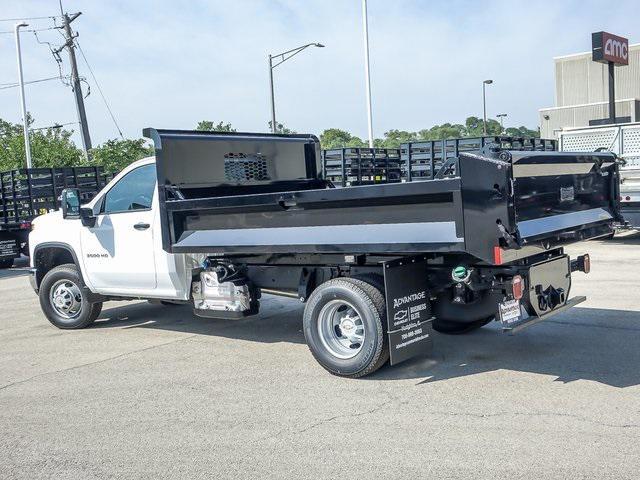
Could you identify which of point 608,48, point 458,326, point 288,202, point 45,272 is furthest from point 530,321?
point 608,48

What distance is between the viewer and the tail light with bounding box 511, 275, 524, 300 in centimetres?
565

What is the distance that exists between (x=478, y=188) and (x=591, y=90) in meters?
52.4

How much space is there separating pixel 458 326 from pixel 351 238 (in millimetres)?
2126

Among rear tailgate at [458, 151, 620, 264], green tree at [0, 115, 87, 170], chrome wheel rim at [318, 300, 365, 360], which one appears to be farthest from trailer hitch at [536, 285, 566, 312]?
green tree at [0, 115, 87, 170]

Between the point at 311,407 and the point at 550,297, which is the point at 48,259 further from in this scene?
the point at 550,297

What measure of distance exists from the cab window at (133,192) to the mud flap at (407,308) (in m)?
3.31

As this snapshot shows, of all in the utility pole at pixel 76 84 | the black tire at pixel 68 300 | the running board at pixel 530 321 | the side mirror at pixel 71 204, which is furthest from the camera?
the utility pole at pixel 76 84

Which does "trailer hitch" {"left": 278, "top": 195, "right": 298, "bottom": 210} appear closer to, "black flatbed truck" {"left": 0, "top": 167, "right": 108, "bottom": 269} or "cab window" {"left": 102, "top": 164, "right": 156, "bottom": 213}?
"cab window" {"left": 102, "top": 164, "right": 156, "bottom": 213}

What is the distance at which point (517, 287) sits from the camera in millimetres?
5672

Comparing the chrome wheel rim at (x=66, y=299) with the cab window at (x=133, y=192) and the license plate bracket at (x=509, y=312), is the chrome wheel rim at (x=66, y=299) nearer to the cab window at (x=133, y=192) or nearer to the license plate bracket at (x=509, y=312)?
the cab window at (x=133, y=192)

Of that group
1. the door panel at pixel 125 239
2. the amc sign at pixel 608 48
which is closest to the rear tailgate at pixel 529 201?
the door panel at pixel 125 239

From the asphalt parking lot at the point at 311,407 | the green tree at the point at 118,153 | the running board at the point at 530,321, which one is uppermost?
the green tree at the point at 118,153

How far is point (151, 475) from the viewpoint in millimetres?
4316

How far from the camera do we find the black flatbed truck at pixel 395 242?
5.25 metres
